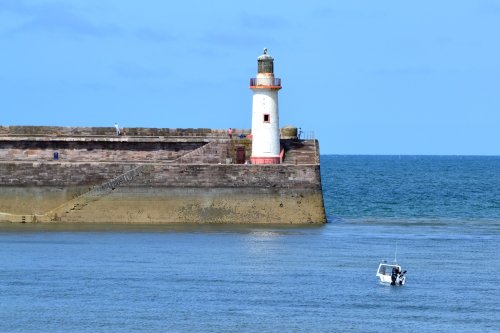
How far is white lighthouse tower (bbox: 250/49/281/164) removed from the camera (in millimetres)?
50500

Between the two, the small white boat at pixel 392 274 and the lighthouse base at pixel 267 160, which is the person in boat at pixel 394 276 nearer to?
the small white boat at pixel 392 274

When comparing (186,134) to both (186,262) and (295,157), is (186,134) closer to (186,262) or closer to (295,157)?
(295,157)

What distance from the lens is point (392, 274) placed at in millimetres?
33781

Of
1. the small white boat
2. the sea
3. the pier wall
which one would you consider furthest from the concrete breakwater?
the small white boat

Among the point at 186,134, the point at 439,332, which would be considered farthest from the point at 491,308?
the point at 186,134

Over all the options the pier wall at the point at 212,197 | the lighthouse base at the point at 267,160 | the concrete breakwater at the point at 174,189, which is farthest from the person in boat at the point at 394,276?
the lighthouse base at the point at 267,160

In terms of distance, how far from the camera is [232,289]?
32312 millimetres

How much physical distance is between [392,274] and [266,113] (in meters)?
17.9

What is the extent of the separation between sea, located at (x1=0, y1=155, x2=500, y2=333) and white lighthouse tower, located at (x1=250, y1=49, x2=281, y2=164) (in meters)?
3.89

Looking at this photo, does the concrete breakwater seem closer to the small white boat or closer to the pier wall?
the pier wall

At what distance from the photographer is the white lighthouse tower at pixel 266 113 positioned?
50500 millimetres

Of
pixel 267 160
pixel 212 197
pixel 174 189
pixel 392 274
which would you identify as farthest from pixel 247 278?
pixel 267 160

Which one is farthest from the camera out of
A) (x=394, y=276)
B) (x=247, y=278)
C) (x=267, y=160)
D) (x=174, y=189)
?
(x=267, y=160)

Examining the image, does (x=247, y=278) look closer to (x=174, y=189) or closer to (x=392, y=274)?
(x=392, y=274)
